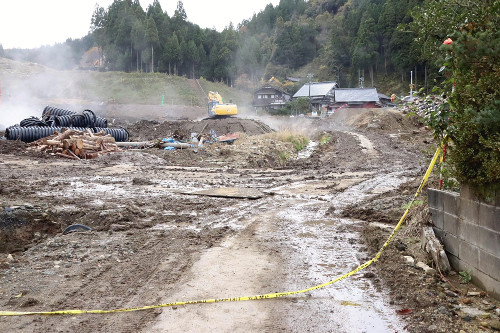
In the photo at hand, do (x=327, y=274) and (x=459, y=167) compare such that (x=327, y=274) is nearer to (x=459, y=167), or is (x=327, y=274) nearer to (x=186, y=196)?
(x=459, y=167)

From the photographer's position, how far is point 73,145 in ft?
55.8

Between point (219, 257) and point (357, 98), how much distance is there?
57.1 m

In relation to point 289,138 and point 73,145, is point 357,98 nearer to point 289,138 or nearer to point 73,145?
point 289,138

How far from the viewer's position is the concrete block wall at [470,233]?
12.4 ft

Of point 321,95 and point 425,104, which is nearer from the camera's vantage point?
point 425,104

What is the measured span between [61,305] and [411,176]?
9997 millimetres

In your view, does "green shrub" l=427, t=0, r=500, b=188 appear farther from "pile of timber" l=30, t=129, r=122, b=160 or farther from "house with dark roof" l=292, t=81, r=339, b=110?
"house with dark roof" l=292, t=81, r=339, b=110

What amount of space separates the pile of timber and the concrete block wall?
48.7 feet

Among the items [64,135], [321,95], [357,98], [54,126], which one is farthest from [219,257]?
[321,95]

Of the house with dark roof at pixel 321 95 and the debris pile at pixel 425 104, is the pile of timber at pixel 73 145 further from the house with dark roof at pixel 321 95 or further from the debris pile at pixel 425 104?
the house with dark roof at pixel 321 95

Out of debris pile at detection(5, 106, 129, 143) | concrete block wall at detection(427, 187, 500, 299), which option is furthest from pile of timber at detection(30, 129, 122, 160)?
concrete block wall at detection(427, 187, 500, 299)

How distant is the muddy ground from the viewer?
366 centimetres

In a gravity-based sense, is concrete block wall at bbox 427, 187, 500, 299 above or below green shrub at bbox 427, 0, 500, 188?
below

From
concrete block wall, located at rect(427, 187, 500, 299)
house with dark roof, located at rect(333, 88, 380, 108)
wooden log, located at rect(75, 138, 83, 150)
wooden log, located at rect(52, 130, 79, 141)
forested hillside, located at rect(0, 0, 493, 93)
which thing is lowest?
concrete block wall, located at rect(427, 187, 500, 299)
